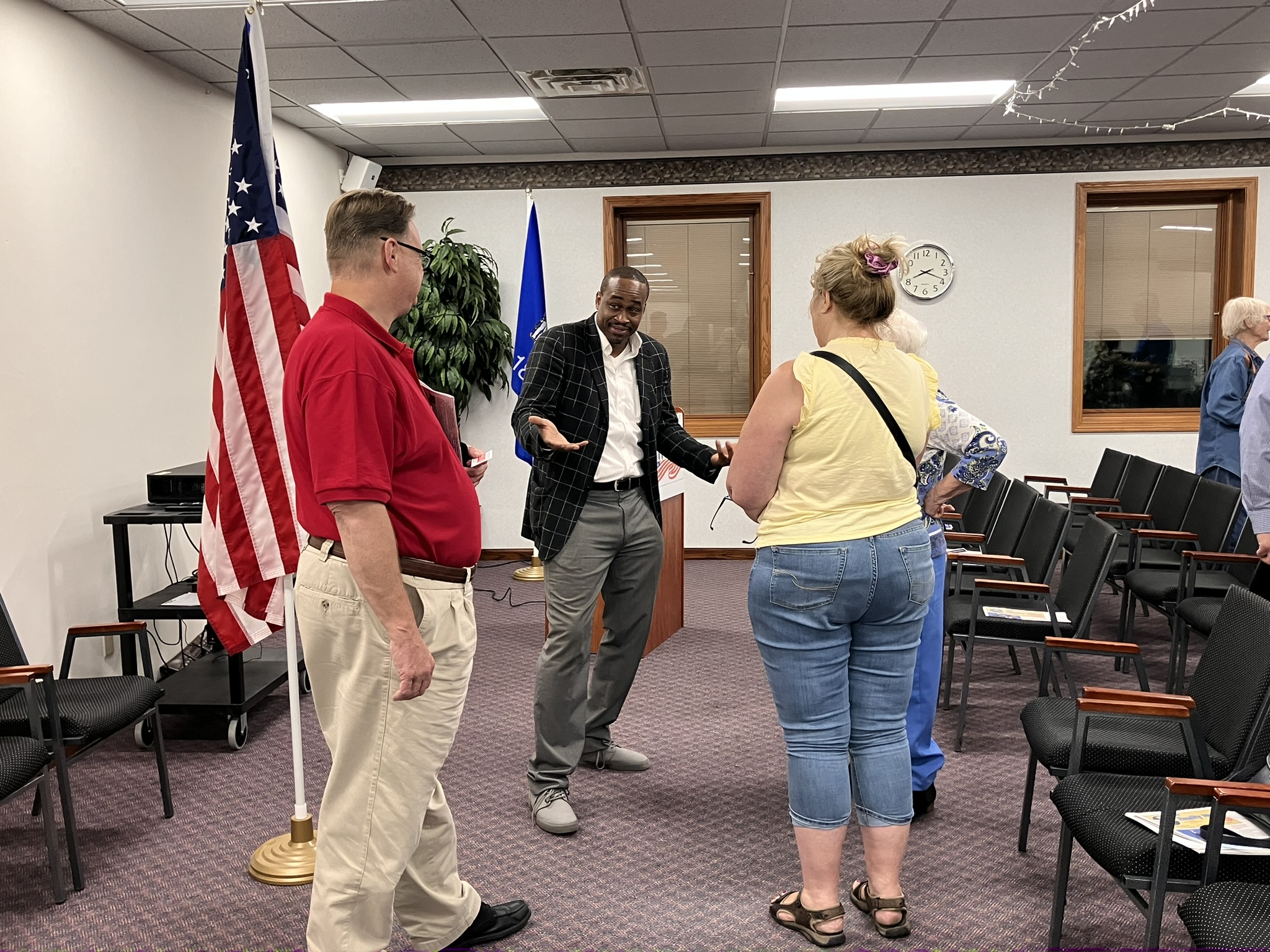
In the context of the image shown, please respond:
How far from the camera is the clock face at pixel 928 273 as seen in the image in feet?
23.4

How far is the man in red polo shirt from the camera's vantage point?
177 centimetres

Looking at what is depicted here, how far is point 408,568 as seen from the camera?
73.4 inches

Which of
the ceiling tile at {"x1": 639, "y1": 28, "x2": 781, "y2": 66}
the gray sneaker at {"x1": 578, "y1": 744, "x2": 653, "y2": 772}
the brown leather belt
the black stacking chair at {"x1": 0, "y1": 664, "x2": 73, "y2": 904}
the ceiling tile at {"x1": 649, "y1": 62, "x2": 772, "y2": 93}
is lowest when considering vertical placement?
the gray sneaker at {"x1": 578, "y1": 744, "x2": 653, "y2": 772}

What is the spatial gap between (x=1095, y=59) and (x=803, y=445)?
3989 millimetres

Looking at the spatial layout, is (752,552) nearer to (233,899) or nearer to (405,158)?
(405,158)

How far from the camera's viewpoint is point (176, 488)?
4004 millimetres

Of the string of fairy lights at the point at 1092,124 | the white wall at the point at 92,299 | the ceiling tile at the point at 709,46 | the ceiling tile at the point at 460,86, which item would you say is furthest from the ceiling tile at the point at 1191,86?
the white wall at the point at 92,299

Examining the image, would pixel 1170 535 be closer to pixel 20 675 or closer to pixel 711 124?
pixel 711 124

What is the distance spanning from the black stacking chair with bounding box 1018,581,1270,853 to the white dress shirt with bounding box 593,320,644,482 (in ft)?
4.36

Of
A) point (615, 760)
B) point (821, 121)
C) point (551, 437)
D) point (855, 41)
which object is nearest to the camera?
point (551, 437)

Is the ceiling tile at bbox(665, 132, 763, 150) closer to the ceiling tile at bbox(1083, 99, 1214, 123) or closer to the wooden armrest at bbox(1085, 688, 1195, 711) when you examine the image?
the ceiling tile at bbox(1083, 99, 1214, 123)

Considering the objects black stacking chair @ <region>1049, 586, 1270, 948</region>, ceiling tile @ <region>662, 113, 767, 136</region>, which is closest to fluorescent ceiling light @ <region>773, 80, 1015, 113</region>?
ceiling tile @ <region>662, 113, 767, 136</region>

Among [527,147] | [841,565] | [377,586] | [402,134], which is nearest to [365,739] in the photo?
[377,586]

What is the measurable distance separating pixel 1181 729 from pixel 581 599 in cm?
158
